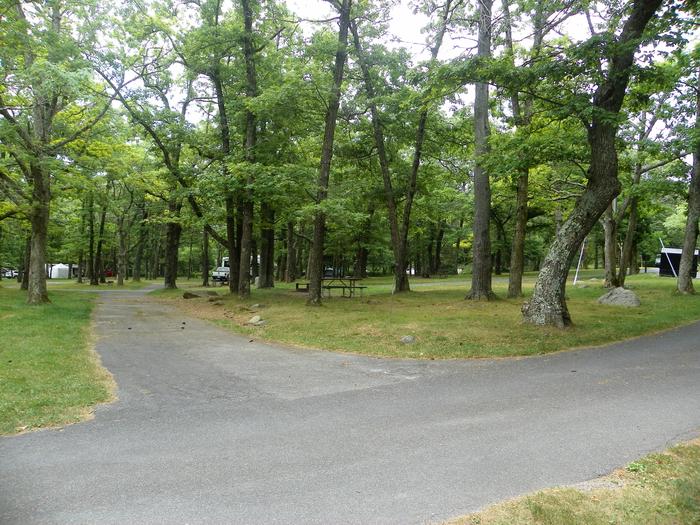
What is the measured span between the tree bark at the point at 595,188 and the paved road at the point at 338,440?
Result: 115 inches

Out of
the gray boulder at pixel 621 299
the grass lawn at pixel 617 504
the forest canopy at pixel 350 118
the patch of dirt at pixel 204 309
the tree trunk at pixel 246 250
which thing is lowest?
the patch of dirt at pixel 204 309

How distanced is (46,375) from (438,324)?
779cm

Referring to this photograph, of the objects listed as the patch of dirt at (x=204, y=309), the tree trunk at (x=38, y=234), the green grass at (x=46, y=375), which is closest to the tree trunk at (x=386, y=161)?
the patch of dirt at (x=204, y=309)

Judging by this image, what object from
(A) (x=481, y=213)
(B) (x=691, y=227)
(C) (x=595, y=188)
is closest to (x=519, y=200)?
(A) (x=481, y=213)

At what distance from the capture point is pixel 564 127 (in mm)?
12281

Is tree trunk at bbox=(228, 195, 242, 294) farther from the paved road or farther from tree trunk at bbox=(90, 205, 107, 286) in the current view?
tree trunk at bbox=(90, 205, 107, 286)

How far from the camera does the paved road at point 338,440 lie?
10.3ft

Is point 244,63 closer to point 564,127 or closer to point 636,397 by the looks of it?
point 564,127

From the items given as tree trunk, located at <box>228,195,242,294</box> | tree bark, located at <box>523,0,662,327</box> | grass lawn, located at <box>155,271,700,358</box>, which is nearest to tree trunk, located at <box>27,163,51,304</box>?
grass lawn, located at <box>155,271,700,358</box>

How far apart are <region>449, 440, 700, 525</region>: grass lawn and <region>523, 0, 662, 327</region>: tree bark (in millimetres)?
7249

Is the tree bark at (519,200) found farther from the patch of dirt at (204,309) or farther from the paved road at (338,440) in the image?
the patch of dirt at (204,309)

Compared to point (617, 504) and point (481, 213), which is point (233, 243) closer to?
point (481, 213)

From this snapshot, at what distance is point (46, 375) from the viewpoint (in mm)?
6457

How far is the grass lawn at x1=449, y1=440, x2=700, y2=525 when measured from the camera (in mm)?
2861
